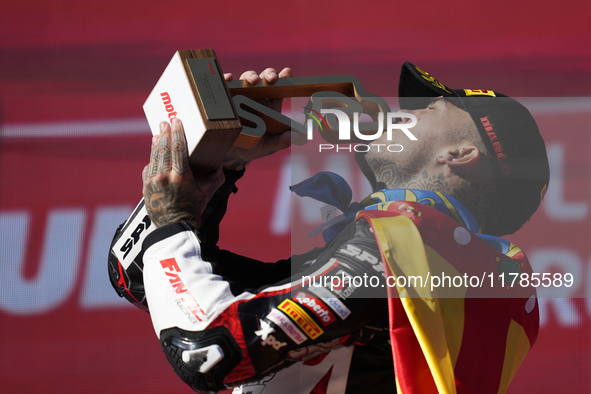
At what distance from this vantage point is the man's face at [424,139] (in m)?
1.15

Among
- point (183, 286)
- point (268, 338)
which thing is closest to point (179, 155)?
point (183, 286)

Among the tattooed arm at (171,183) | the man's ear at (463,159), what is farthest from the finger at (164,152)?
the man's ear at (463,159)

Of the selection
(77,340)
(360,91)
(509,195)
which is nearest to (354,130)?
(360,91)

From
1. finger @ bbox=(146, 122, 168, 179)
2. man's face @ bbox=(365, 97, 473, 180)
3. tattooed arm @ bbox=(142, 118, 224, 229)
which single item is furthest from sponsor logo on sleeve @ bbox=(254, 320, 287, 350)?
man's face @ bbox=(365, 97, 473, 180)

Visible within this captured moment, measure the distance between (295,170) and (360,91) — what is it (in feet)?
1.01

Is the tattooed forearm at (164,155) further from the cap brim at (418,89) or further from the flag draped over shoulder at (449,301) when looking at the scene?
the cap brim at (418,89)

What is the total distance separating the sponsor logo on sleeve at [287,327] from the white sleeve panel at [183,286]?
74 millimetres

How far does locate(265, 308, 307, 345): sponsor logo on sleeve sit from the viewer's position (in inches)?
33.0

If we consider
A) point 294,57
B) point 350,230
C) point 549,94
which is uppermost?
point 294,57

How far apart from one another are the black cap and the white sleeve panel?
24.5 inches

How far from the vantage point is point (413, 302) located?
2.86 feet

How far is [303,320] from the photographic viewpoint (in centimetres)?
84

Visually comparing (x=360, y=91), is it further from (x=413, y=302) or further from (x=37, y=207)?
(x=37, y=207)

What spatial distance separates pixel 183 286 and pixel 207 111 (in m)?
0.31
